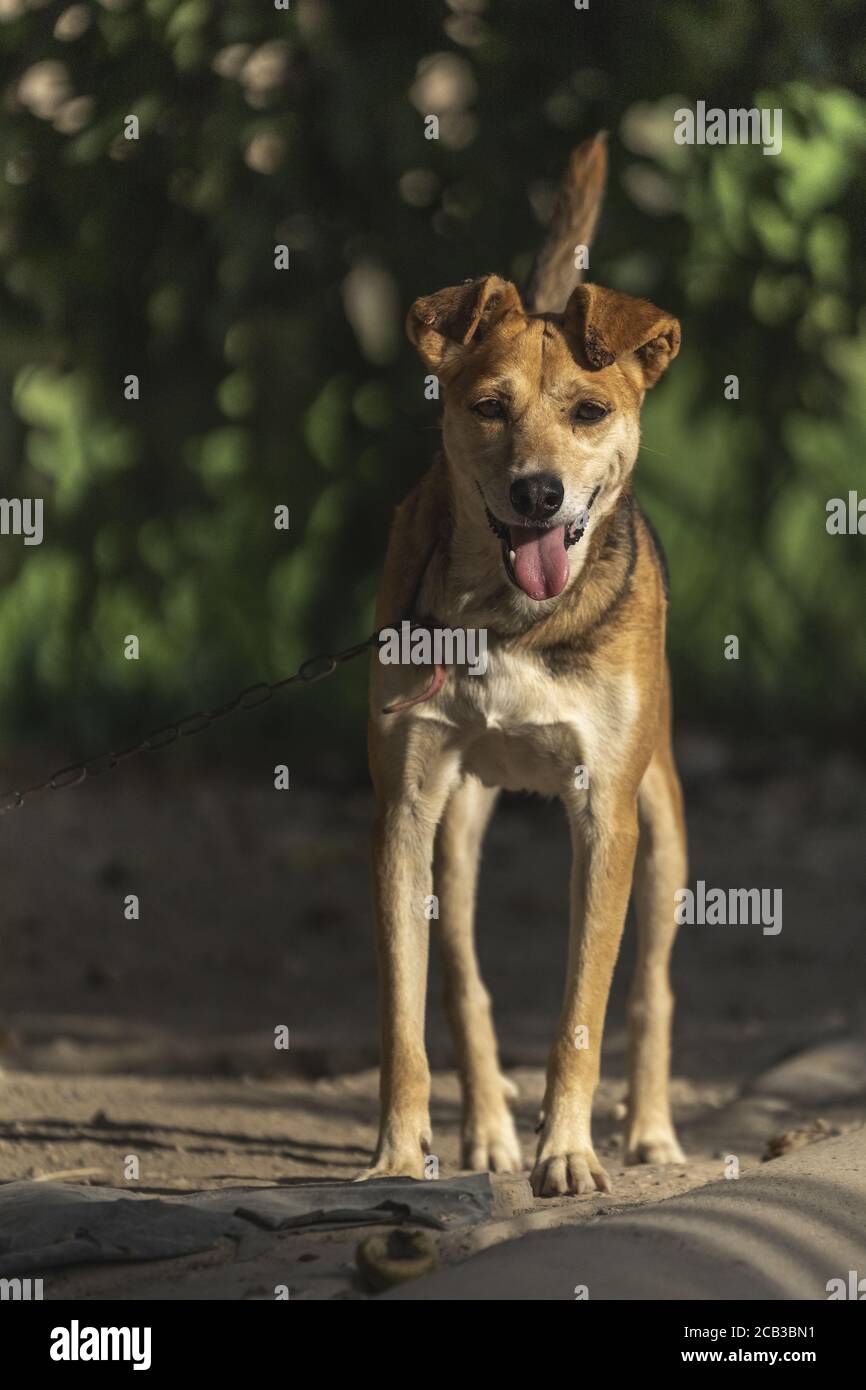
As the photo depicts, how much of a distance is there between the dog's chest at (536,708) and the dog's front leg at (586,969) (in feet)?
0.53

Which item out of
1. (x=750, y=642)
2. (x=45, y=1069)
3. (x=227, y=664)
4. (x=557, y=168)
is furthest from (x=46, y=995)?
(x=750, y=642)

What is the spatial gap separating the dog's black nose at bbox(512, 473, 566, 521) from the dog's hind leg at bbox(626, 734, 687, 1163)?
136 cm

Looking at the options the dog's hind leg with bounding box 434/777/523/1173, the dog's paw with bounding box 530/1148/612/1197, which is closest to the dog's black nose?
the dog's hind leg with bounding box 434/777/523/1173

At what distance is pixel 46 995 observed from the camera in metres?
7.76

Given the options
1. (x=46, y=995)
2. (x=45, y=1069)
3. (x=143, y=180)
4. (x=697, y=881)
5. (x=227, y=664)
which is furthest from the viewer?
(x=227, y=664)

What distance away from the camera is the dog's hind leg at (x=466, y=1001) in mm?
5473

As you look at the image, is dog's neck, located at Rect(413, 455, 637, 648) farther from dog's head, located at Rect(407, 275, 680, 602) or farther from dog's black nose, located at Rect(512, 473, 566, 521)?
dog's black nose, located at Rect(512, 473, 566, 521)

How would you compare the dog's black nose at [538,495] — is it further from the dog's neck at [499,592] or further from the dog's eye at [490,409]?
the dog's neck at [499,592]

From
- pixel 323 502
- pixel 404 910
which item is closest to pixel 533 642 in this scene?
pixel 404 910

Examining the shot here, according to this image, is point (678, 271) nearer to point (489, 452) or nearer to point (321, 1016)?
point (321, 1016)

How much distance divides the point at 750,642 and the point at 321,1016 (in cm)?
405

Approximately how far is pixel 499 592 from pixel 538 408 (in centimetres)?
49

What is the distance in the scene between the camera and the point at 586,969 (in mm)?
4730

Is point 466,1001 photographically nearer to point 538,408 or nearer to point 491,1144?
point 491,1144
